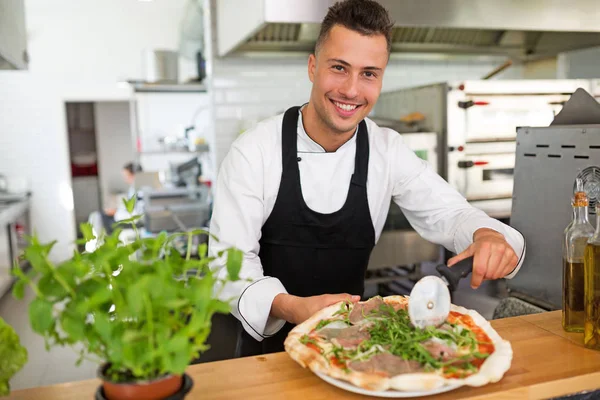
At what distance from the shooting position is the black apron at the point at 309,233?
1854 millimetres

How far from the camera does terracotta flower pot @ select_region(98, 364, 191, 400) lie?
2.40 ft

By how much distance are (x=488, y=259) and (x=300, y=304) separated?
0.47 metres

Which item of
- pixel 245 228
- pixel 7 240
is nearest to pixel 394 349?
pixel 245 228

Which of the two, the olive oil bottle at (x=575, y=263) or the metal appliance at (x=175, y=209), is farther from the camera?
the metal appliance at (x=175, y=209)

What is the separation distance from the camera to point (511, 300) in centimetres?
181

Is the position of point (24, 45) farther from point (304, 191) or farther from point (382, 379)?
point (382, 379)

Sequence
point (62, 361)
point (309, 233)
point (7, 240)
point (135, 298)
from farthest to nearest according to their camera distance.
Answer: point (7, 240) → point (62, 361) → point (309, 233) → point (135, 298)

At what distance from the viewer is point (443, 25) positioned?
3.23 metres

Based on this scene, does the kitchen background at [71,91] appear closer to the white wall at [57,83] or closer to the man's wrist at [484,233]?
the white wall at [57,83]

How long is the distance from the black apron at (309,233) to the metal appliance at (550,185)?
0.51 meters

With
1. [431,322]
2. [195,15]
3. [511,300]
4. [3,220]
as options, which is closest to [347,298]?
[431,322]

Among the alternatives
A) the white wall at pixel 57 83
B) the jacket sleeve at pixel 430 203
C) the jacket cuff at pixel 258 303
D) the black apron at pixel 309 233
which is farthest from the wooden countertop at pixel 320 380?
the white wall at pixel 57 83

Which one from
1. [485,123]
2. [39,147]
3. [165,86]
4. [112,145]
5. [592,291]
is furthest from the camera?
[112,145]

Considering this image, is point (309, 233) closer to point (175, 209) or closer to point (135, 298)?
point (135, 298)
